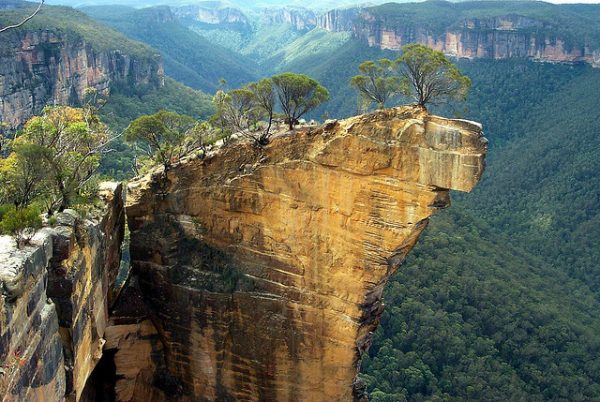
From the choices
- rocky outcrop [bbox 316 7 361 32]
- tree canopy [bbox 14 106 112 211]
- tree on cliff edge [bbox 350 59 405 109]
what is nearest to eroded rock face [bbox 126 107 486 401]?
tree canopy [bbox 14 106 112 211]

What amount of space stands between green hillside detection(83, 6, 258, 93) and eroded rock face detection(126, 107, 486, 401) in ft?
433

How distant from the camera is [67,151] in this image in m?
17.7

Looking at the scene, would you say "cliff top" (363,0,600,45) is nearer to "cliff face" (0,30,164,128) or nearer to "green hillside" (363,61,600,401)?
"green hillside" (363,61,600,401)

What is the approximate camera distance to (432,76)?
59.5 ft

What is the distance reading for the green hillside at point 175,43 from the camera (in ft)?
524

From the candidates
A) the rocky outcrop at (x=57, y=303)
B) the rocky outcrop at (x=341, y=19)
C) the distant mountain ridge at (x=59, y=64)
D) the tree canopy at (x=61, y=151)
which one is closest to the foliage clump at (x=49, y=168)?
the tree canopy at (x=61, y=151)

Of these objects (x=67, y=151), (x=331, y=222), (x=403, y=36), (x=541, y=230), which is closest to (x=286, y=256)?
(x=331, y=222)

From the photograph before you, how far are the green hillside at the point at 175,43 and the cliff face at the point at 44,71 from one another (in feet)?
257

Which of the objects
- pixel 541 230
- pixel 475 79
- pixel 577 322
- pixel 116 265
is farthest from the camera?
pixel 475 79

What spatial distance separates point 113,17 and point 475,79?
102 meters

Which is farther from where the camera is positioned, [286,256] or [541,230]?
[541,230]

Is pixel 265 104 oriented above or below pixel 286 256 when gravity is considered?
above

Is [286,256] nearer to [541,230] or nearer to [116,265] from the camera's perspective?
[116,265]

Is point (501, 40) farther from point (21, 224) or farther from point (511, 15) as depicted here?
point (21, 224)
